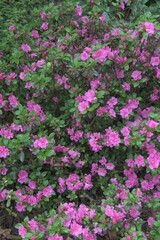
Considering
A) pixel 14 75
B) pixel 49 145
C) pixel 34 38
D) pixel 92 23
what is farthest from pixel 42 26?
pixel 49 145

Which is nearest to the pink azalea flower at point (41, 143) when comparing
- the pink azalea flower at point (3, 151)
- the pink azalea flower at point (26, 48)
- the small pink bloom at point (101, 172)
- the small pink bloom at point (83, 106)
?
the pink azalea flower at point (3, 151)

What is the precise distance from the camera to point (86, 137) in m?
2.37

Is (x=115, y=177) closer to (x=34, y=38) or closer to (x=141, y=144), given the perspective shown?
Answer: (x=141, y=144)

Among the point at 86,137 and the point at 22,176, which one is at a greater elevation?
the point at 86,137

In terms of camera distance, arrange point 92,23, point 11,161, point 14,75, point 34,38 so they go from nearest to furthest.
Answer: point 11,161 → point 14,75 → point 92,23 → point 34,38

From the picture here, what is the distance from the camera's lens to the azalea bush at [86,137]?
2021 mm

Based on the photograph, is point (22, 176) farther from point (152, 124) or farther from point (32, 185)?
point (152, 124)

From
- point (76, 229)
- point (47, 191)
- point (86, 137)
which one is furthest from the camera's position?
point (86, 137)

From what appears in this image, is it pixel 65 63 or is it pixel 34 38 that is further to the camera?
pixel 34 38

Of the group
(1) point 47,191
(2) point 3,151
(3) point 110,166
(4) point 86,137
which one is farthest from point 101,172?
(2) point 3,151

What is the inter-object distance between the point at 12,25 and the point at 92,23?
2.49 feet

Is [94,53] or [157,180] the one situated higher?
[94,53]

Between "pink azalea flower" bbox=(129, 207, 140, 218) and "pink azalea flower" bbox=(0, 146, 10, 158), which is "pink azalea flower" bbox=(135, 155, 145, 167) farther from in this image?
"pink azalea flower" bbox=(0, 146, 10, 158)

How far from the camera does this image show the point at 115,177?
7.70ft
